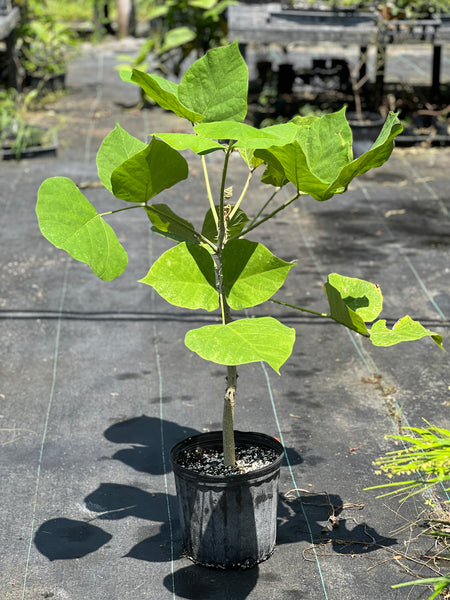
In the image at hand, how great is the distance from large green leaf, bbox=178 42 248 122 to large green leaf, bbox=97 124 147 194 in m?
0.23

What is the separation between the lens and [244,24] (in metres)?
7.22

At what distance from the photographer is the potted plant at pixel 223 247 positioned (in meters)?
1.95

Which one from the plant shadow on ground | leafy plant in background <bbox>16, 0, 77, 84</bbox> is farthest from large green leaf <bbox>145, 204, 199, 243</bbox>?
leafy plant in background <bbox>16, 0, 77, 84</bbox>

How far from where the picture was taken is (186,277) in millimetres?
2154

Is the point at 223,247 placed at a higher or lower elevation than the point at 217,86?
lower

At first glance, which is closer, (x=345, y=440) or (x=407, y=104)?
(x=345, y=440)

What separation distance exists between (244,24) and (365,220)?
255 cm

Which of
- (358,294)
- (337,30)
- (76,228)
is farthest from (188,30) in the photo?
(76,228)

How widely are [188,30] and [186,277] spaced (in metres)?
7.00

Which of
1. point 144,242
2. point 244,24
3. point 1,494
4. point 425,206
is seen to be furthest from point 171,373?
point 244,24

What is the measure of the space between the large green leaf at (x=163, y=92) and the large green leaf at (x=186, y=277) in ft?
1.12

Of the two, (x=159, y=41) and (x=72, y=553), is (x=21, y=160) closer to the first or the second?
(x=159, y=41)

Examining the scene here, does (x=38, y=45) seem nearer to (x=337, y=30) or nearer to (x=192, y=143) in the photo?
(x=337, y=30)

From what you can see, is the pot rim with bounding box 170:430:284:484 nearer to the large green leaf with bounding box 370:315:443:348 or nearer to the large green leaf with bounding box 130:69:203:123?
the large green leaf with bounding box 370:315:443:348
